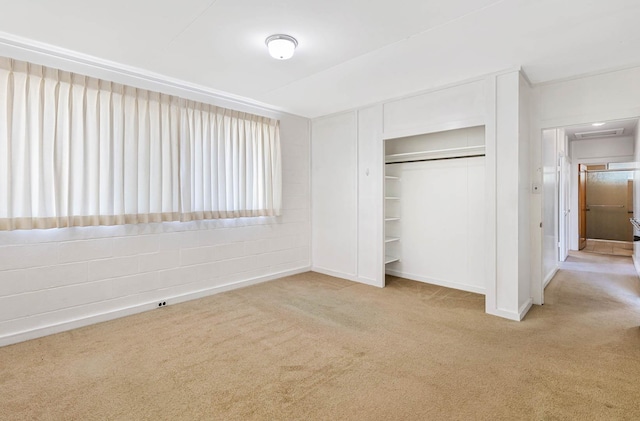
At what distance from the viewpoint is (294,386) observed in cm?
215

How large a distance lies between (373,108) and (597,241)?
850 cm

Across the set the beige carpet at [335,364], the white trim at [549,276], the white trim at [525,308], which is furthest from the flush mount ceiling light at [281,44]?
the white trim at [549,276]

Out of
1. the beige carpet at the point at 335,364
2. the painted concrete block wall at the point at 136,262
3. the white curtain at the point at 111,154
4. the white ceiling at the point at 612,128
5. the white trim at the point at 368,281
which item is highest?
Result: the white ceiling at the point at 612,128

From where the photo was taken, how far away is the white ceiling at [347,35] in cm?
227

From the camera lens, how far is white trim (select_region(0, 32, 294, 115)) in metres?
2.76

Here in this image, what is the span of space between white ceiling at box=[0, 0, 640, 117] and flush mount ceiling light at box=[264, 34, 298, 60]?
0.24 feet

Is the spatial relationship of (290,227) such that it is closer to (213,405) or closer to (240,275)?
(240,275)

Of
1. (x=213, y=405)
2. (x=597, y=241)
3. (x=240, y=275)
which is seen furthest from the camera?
(x=597, y=241)

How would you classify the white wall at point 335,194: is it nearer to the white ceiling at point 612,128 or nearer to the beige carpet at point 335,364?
the beige carpet at point 335,364

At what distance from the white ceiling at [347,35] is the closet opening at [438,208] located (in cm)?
115

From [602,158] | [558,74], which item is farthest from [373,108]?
[602,158]

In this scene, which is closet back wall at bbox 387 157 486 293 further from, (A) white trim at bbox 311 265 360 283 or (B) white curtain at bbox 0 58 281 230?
(B) white curtain at bbox 0 58 281 230

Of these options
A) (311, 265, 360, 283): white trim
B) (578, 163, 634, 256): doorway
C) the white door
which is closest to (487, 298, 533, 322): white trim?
(311, 265, 360, 283): white trim

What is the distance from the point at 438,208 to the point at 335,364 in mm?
2972
